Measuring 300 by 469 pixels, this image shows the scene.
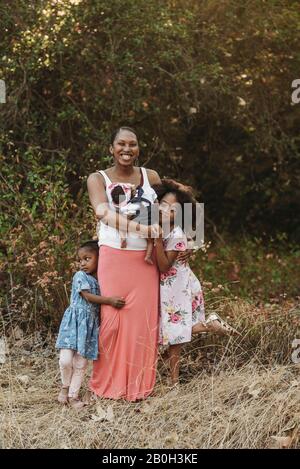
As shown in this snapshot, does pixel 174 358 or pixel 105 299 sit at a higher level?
pixel 105 299

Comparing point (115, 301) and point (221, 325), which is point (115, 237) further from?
point (221, 325)

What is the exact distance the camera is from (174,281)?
5.52m

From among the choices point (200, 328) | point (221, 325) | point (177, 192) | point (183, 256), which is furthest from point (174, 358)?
point (177, 192)

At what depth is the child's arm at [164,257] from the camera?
5.29 metres

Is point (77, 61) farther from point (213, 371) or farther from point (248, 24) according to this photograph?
point (213, 371)

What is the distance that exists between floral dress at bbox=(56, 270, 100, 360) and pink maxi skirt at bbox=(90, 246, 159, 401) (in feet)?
0.16

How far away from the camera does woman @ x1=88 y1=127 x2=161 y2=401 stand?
5297mm

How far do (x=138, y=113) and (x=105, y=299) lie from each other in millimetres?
3977

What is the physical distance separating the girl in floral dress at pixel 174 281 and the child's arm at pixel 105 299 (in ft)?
1.04

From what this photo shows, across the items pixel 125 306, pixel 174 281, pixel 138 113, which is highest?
pixel 138 113

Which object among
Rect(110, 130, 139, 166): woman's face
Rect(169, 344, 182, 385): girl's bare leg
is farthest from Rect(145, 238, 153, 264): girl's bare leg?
Rect(169, 344, 182, 385): girl's bare leg

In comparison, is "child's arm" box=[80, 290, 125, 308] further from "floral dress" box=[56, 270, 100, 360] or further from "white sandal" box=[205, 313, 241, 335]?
"white sandal" box=[205, 313, 241, 335]

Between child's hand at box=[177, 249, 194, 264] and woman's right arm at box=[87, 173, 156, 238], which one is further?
child's hand at box=[177, 249, 194, 264]
